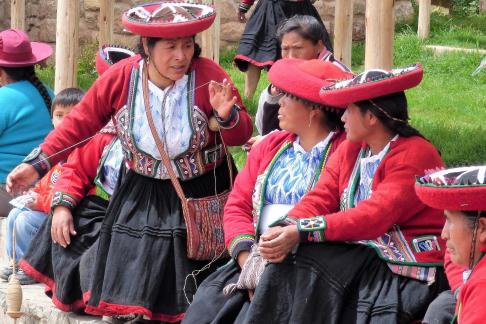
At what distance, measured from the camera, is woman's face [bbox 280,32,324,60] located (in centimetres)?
651

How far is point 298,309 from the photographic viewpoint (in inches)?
192

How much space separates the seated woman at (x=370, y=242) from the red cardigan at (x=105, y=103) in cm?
95

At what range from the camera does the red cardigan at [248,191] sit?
17.9 feet

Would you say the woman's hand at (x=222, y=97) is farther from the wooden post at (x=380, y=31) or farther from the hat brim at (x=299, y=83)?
the wooden post at (x=380, y=31)

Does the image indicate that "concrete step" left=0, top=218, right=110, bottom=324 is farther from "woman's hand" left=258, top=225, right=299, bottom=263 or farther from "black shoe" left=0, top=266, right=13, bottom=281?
"woman's hand" left=258, top=225, right=299, bottom=263

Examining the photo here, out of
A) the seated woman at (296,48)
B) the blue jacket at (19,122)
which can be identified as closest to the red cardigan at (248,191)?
the seated woman at (296,48)

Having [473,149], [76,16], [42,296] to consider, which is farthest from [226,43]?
[42,296]

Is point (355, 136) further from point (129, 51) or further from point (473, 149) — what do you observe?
point (473, 149)

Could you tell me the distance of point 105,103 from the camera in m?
5.92

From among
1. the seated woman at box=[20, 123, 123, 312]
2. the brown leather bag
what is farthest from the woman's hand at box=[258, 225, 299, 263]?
the seated woman at box=[20, 123, 123, 312]

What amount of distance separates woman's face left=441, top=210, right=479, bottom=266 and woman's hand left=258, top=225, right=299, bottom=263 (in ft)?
2.70

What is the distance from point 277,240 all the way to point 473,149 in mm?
3593

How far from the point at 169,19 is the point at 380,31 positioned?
4.58ft

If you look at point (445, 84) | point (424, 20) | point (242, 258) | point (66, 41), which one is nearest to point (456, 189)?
point (242, 258)
